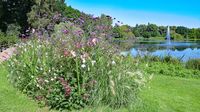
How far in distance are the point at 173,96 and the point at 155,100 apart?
36.2 inches

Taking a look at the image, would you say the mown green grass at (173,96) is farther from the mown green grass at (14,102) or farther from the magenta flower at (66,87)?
the mown green grass at (14,102)

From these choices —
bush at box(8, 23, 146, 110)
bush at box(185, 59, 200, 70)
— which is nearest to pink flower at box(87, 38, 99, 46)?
bush at box(8, 23, 146, 110)

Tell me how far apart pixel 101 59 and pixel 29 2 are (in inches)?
1517

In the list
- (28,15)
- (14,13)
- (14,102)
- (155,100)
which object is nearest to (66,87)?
(14,102)

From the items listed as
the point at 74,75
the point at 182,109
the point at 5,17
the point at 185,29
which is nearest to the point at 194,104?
the point at 182,109

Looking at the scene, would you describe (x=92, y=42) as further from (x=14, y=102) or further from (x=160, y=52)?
(x=160, y=52)

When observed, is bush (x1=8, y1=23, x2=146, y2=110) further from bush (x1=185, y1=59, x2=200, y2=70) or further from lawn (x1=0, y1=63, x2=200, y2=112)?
bush (x1=185, y1=59, x2=200, y2=70)

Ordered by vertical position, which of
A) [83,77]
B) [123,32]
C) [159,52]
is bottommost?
[159,52]

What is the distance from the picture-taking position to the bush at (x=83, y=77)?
23.5 feet

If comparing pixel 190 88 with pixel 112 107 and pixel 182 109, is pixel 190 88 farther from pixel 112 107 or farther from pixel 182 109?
pixel 112 107

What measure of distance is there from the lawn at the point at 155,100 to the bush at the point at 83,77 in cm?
24

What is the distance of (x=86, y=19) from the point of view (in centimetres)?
883

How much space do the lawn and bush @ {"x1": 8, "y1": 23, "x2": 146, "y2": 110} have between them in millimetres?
245

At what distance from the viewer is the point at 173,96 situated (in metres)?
8.99
